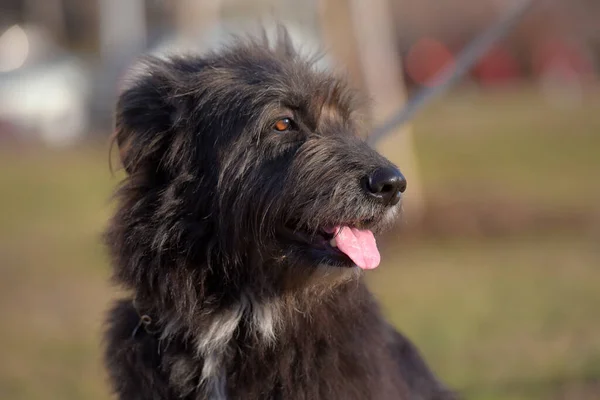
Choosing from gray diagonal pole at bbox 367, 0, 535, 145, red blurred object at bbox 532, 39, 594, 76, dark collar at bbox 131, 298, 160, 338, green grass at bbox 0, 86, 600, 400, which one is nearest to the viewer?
dark collar at bbox 131, 298, 160, 338

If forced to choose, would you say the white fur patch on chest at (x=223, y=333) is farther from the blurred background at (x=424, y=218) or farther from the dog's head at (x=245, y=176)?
the blurred background at (x=424, y=218)

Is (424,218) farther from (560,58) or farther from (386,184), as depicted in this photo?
(560,58)

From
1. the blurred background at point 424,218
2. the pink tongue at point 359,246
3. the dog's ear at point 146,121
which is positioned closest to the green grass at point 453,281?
the blurred background at point 424,218

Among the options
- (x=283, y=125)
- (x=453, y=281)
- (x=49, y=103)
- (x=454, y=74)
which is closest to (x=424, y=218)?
(x=453, y=281)

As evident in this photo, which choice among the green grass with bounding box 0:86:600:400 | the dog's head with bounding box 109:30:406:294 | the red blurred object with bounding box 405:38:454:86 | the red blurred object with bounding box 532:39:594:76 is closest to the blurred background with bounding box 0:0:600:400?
the green grass with bounding box 0:86:600:400

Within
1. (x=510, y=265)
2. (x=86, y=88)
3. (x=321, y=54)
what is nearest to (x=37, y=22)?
(x=86, y=88)

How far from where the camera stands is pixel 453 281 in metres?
10.4

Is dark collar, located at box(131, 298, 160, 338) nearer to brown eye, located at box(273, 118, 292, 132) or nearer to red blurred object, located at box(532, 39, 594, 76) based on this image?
brown eye, located at box(273, 118, 292, 132)

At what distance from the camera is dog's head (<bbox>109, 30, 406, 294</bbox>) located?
404cm

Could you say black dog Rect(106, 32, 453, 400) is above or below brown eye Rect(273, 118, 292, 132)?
below

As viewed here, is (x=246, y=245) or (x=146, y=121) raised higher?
(x=146, y=121)

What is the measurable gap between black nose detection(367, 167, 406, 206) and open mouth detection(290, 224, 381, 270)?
8.8 inches

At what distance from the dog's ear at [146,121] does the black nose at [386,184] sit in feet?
3.24

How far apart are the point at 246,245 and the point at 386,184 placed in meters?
0.69
